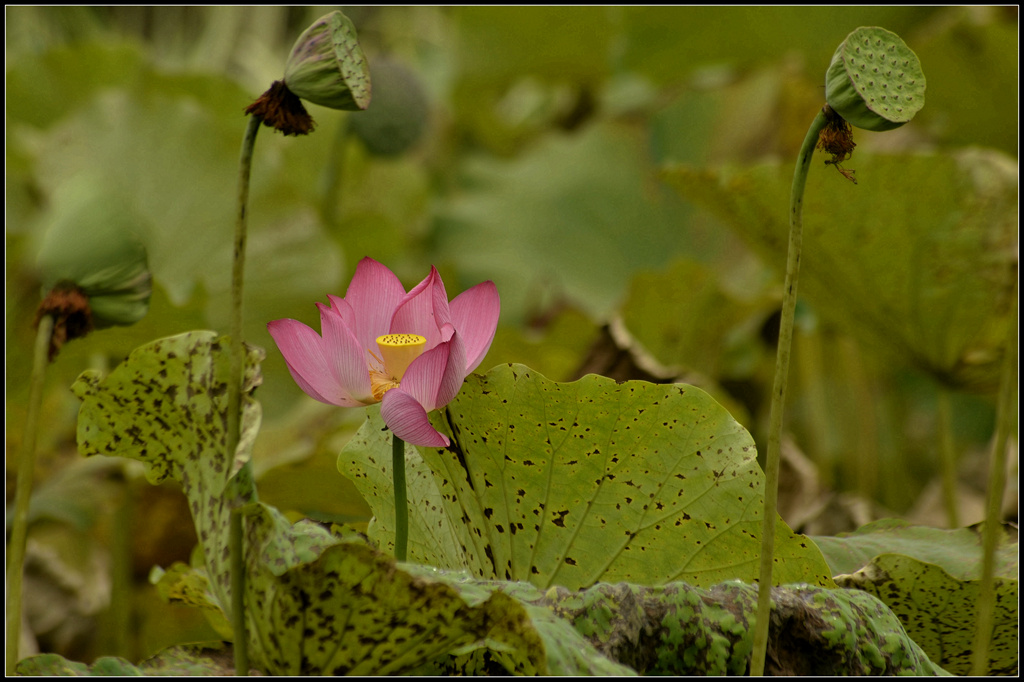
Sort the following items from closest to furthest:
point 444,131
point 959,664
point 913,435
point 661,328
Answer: point 959,664 → point 661,328 → point 913,435 → point 444,131

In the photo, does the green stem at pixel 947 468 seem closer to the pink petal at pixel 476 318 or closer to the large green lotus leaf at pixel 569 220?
the pink petal at pixel 476 318

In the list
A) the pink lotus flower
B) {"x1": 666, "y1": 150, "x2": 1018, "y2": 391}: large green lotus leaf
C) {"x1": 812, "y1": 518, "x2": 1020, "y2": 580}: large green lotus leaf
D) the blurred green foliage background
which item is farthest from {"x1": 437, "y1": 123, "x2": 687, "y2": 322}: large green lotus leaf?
the pink lotus flower

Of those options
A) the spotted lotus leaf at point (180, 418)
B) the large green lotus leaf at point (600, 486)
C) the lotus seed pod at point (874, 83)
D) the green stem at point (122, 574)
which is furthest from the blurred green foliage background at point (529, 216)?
the lotus seed pod at point (874, 83)

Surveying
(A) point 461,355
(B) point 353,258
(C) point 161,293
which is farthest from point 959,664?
(B) point 353,258

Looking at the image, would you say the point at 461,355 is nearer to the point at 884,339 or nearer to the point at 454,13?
the point at 884,339

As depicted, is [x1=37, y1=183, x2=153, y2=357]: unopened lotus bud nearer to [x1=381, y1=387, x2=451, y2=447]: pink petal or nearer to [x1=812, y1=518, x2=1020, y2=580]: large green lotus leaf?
[x1=381, y1=387, x2=451, y2=447]: pink petal
